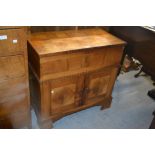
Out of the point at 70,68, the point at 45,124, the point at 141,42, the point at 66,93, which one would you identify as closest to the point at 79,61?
the point at 70,68

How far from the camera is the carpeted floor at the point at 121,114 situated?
1781 millimetres

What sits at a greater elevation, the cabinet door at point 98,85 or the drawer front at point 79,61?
the drawer front at point 79,61

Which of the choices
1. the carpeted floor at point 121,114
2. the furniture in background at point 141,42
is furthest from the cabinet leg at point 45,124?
the furniture in background at point 141,42

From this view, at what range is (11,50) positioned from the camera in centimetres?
105

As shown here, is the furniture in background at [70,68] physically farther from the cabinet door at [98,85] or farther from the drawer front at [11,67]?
the drawer front at [11,67]

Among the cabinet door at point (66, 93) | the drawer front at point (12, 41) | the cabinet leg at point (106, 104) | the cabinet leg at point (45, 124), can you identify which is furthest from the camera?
the cabinet leg at point (106, 104)

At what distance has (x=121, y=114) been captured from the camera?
196 centimetres

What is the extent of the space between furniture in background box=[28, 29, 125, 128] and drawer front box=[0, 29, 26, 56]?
0.16 meters

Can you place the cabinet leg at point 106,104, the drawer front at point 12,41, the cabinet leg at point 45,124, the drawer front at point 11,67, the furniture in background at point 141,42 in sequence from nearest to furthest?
the drawer front at point 12,41 < the drawer front at point 11,67 < the cabinet leg at point 45,124 < the furniture in background at point 141,42 < the cabinet leg at point 106,104

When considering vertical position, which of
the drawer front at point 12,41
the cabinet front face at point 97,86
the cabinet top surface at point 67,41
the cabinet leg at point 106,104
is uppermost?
the drawer front at point 12,41

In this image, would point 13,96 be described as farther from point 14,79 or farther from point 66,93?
point 66,93

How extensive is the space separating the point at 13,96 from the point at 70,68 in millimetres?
497
